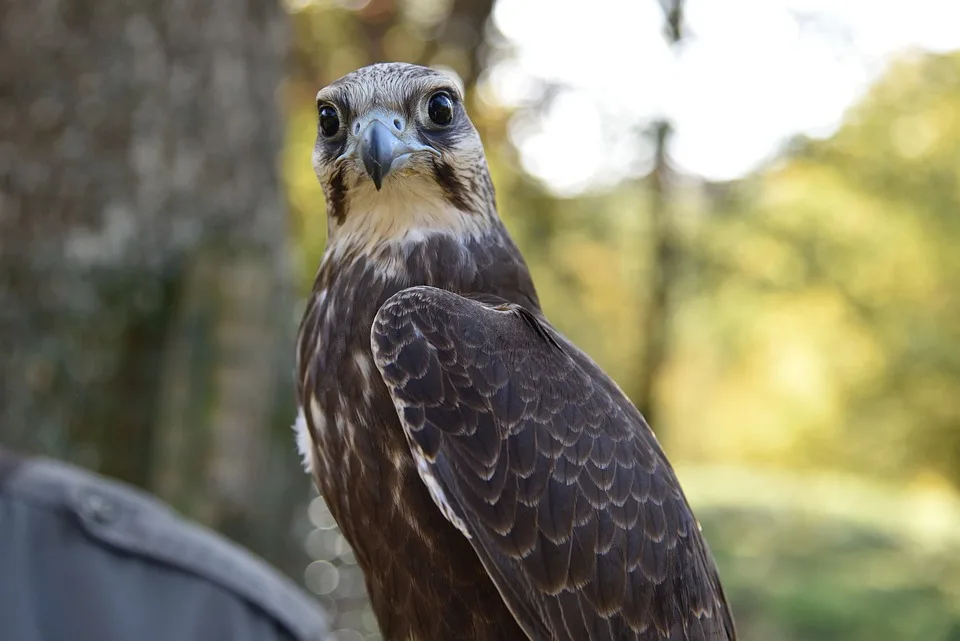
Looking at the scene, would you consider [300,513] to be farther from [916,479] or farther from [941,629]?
[916,479]

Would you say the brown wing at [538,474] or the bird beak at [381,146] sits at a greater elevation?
the bird beak at [381,146]

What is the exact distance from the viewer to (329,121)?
254 cm

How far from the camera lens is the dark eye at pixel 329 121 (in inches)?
98.9

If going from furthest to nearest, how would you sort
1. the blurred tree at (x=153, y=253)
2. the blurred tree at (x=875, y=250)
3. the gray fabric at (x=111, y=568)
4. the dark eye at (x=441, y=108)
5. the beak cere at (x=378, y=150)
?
the blurred tree at (x=875, y=250), the blurred tree at (x=153, y=253), the gray fabric at (x=111, y=568), the dark eye at (x=441, y=108), the beak cere at (x=378, y=150)

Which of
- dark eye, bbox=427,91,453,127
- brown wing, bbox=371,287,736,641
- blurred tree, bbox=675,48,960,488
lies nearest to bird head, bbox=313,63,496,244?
dark eye, bbox=427,91,453,127

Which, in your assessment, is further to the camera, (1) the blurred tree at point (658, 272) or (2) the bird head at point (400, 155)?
(1) the blurred tree at point (658, 272)

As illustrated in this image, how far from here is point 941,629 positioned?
9.02 m

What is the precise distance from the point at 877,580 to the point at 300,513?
26.8 ft

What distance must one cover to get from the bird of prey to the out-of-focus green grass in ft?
24.4

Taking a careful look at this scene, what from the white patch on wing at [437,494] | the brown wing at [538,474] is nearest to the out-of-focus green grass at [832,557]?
the brown wing at [538,474]

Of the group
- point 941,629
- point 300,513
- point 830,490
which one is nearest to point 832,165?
point 830,490

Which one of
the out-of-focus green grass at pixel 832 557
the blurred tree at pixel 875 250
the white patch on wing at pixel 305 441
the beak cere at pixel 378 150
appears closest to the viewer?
the beak cere at pixel 378 150

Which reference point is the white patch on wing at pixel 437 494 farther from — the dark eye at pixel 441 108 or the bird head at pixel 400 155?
the dark eye at pixel 441 108

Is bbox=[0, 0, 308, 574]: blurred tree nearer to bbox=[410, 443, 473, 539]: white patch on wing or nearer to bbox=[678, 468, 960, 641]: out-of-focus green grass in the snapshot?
bbox=[410, 443, 473, 539]: white patch on wing
